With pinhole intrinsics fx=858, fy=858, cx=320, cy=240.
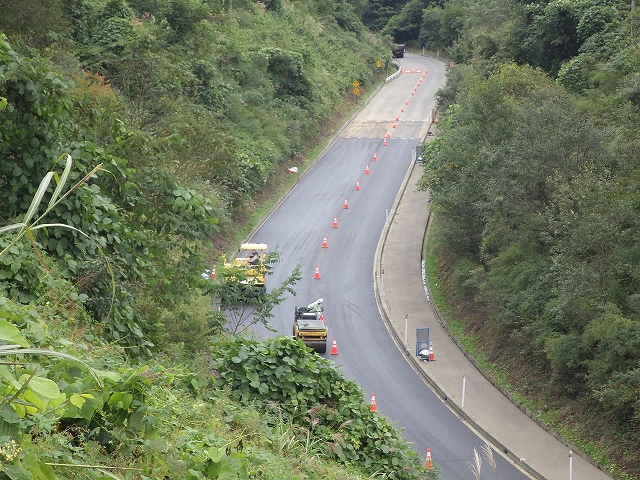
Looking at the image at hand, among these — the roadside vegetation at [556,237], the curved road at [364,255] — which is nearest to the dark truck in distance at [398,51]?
the curved road at [364,255]

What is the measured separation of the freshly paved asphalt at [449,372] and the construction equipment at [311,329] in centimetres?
322

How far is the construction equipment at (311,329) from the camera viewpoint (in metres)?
28.8

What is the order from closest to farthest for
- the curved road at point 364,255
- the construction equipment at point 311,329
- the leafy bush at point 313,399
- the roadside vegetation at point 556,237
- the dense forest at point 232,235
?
the dense forest at point 232,235 → the leafy bush at point 313,399 → the roadside vegetation at point 556,237 → the curved road at point 364,255 → the construction equipment at point 311,329

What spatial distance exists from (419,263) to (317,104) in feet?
71.0

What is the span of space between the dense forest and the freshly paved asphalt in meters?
0.81

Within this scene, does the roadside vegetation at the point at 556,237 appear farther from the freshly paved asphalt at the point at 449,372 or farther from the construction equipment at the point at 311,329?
the construction equipment at the point at 311,329

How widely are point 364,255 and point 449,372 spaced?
1169 cm

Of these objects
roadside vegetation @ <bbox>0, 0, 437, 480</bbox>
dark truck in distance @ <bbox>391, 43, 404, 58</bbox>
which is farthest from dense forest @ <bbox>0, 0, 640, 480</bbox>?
dark truck in distance @ <bbox>391, 43, 404, 58</bbox>

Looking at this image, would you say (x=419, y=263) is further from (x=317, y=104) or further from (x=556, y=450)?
(x=317, y=104)

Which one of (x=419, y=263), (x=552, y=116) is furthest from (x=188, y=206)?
(x=419, y=263)

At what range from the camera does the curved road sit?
2505 cm

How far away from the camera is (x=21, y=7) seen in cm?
2795

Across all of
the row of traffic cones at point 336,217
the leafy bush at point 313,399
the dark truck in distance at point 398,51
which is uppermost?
the leafy bush at point 313,399

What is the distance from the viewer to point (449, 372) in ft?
93.5
